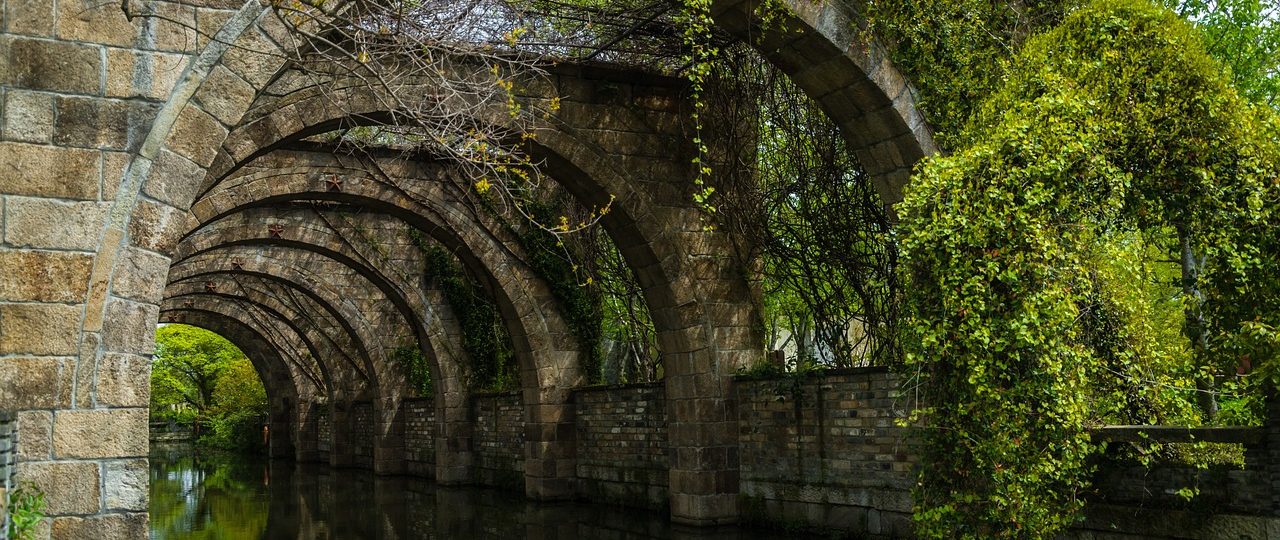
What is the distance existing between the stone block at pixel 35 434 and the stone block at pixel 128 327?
14.7 inches

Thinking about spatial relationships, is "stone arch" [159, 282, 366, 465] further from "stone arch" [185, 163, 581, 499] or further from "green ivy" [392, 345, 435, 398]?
"stone arch" [185, 163, 581, 499]

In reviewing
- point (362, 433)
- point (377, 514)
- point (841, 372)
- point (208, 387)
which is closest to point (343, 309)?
point (362, 433)

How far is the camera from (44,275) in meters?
4.74

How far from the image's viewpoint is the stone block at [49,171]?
474cm

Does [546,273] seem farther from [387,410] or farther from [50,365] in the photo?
[50,365]

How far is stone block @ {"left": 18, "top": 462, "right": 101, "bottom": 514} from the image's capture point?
15.1 ft

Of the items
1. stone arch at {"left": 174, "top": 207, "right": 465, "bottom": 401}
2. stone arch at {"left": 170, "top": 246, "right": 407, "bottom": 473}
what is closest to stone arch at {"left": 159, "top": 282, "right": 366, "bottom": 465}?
stone arch at {"left": 170, "top": 246, "right": 407, "bottom": 473}

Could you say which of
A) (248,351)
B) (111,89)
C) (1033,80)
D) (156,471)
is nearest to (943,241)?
(1033,80)

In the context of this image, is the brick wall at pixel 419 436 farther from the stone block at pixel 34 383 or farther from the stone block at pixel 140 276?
the stone block at pixel 34 383

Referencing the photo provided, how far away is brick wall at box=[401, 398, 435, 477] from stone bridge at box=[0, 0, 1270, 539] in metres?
0.06

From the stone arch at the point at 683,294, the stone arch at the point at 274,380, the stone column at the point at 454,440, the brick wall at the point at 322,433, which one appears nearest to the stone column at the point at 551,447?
the stone column at the point at 454,440

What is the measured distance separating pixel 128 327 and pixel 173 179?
0.68 meters

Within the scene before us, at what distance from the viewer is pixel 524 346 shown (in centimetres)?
1335

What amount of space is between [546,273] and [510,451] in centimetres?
294
